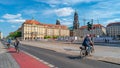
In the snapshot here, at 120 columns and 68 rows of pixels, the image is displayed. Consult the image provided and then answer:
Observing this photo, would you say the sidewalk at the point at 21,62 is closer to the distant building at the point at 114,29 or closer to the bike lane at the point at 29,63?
the bike lane at the point at 29,63

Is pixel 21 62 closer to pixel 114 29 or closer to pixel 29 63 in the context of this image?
pixel 29 63

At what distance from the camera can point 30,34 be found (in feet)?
620

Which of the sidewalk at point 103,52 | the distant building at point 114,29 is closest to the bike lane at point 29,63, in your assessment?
the sidewalk at point 103,52

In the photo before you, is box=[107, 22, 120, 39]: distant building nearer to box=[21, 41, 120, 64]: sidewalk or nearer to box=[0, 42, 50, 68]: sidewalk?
box=[21, 41, 120, 64]: sidewalk

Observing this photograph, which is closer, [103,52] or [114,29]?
[103,52]

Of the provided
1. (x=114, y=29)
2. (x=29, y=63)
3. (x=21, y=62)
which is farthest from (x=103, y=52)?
(x=114, y=29)

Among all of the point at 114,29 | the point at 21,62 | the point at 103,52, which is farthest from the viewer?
the point at 114,29

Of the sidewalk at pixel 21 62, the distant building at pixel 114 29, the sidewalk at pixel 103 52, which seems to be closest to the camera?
the sidewalk at pixel 21 62

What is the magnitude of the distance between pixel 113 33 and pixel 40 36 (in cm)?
6093

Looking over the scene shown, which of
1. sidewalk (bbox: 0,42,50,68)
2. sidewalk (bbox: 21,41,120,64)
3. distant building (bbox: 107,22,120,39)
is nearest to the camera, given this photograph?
sidewalk (bbox: 0,42,50,68)

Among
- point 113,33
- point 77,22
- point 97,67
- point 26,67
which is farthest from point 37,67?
point 113,33

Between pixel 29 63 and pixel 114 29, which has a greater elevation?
pixel 114 29

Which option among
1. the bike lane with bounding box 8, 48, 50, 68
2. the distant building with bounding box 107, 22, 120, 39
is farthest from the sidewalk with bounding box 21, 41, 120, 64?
the distant building with bounding box 107, 22, 120, 39

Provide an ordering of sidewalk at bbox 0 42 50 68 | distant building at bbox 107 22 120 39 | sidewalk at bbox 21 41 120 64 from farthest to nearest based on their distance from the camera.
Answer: distant building at bbox 107 22 120 39
sidewalk at bbox 21 41 120 64
sidewalk at bbox 0 42 50 68
